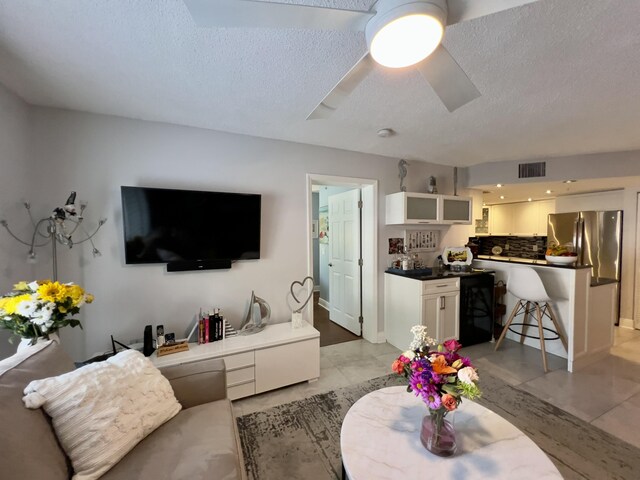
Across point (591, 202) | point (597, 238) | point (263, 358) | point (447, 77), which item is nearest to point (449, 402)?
point (447, 77)

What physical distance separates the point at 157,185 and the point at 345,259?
2.51 metres

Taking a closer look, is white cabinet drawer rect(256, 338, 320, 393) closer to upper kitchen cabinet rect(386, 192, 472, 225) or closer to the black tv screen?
the black tv screen

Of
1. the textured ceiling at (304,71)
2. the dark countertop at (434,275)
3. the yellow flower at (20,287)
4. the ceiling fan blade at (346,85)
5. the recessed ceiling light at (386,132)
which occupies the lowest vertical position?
the dark countertop at (434,275)

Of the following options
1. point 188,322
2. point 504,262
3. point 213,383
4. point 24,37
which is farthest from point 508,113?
point 188,322

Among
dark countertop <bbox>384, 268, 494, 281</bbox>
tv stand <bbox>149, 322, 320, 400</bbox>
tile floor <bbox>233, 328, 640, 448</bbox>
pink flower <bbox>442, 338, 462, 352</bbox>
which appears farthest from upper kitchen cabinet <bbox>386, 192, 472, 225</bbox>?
pink flower <bbox>442, 338, 462, 352</bbox>

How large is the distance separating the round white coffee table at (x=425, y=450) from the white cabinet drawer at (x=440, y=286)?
1603 millimetres

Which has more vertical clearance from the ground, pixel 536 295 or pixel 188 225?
pixel 188 225

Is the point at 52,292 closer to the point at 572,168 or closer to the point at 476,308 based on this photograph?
the point at 476,308

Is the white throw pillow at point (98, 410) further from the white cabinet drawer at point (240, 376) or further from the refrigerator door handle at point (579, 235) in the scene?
the refrigerator door handle at point (579, 235)

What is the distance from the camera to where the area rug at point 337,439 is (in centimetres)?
157

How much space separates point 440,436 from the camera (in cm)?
114

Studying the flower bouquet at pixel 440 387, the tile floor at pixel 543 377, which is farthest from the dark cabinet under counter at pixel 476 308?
the flower bouquet at pixel 440 387

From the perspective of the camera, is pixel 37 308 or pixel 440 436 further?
pixel 37 308

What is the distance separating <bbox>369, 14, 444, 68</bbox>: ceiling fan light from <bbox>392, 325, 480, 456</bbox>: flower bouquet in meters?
1.23
